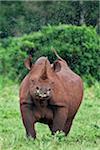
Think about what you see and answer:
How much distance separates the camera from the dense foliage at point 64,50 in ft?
71.9

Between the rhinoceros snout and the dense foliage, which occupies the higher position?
the rhinoceros snout

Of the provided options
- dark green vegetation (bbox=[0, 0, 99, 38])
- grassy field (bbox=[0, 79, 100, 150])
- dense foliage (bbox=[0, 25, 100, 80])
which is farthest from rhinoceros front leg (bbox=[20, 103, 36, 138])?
dense foliage (bbox=[0, 25, 100, 80])

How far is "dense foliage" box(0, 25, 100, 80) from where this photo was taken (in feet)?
71.9

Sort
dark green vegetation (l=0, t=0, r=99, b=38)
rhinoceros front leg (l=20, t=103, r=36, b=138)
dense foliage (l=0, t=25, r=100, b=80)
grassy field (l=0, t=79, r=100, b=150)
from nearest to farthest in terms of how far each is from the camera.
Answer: grassy field (l=0, t=79, r=100, b=150) < rhinoceros front leg (l=20, t=103, r=36, b=138) < dense foliage (l=0, t=25, r=100, b=80) < dark green vegetation (l=0, t=0, r=99, b=38)

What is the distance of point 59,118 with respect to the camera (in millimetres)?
9344

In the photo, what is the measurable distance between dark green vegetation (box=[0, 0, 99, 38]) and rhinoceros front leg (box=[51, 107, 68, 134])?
1194 centimetres

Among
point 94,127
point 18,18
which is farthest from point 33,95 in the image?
point 18,18

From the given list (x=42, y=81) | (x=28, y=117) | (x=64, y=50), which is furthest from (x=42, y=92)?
(x=64, y=50)

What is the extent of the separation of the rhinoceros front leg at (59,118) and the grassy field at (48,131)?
14 cm

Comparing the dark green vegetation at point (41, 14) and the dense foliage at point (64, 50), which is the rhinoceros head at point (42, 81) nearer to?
the dark green vegetation at point (41, 14)

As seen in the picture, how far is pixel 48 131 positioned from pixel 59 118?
6.04ft

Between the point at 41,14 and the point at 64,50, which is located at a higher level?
the point at 64,50

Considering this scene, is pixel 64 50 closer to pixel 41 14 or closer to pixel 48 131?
pixel 41 14

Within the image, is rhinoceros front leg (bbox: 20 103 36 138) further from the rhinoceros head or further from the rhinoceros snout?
the rhinoceros snout
